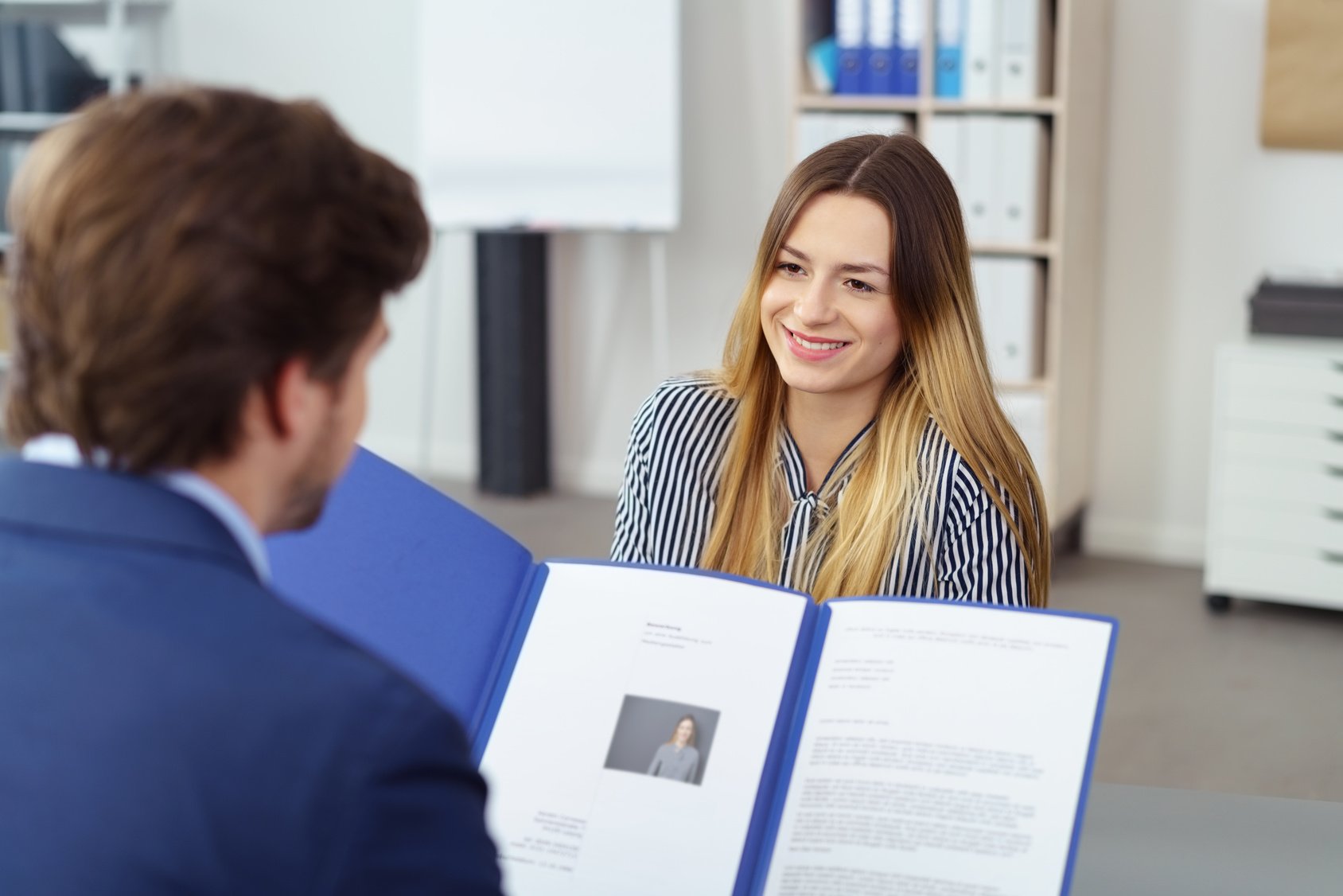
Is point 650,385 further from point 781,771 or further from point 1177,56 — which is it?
point 781,771

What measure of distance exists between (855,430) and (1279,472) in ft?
7.79

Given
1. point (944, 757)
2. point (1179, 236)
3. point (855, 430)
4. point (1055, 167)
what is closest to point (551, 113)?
point (1055, 167)

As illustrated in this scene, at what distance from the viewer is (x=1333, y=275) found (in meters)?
4.04

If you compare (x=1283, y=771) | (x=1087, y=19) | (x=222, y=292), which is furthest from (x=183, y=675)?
(x=1087, y=19)

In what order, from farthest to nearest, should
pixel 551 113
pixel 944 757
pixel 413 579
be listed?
pixel 551 113 < pixel 413 579 < pixel 944 757

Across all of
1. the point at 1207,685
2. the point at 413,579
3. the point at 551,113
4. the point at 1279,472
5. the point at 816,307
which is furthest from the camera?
the point at 551,113

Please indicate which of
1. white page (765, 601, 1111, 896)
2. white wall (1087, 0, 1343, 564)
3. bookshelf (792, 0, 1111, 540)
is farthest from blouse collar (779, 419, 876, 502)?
white wall (1087, 0, 1343, 564)

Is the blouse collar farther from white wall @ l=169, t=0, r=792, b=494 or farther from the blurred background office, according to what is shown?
white wall @ l=169, t=0, r=792, b=494

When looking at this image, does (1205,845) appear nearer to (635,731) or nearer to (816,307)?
(635,731)

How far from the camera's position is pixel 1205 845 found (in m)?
1.29

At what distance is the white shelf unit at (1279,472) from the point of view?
3803mm

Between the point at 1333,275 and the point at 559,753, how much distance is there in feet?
11.4

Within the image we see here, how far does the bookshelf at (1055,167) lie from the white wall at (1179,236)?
0.10 meters

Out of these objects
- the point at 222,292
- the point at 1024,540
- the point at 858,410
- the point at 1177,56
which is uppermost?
the point at 1177,56
